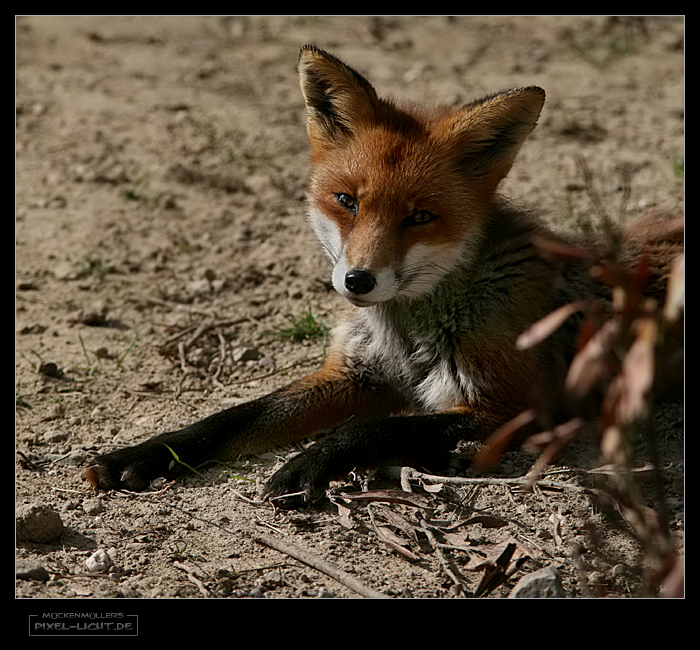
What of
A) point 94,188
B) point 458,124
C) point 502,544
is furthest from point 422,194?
point 94,188

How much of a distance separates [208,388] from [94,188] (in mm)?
2453

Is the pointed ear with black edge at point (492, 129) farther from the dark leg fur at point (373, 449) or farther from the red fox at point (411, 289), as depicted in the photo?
the dark leg fur at point (373, 449)

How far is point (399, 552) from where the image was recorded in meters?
3.29

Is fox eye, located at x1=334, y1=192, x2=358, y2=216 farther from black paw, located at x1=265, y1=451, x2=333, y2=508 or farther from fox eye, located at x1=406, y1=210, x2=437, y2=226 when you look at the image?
black paw, located at x1=265, y1=451, x2=333, y2=508

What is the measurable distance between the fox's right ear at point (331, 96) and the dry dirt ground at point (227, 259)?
139 cm

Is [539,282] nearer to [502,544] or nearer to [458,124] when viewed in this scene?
[458,124]

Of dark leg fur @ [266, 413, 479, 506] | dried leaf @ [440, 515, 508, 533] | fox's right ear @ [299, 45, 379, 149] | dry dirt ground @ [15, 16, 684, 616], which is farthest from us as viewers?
fox's right ear @ [299, 45, 379, 149]

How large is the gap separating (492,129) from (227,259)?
2443 mm

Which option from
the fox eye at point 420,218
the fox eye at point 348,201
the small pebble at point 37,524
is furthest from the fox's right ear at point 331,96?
the small pebble at point 37,524

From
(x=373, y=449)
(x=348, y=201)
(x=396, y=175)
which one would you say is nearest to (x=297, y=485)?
(x=373, y=449)

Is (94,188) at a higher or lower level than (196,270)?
higher

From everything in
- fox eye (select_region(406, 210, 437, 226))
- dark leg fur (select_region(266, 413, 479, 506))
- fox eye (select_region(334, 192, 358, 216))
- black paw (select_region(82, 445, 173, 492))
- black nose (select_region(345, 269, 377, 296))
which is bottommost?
black paw (select_region(82, 445, 173, 492))

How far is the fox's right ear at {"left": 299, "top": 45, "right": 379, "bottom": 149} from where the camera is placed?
4.04 meters

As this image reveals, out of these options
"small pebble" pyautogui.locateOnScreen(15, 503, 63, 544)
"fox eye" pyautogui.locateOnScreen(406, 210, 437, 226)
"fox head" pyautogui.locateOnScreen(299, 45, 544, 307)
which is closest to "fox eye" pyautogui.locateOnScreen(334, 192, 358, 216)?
"fox head" pyautogui.locateOnScreen(299, 45, 544, 307)
